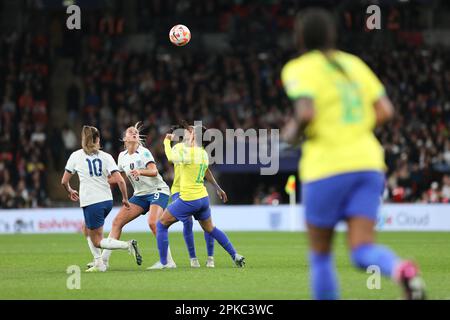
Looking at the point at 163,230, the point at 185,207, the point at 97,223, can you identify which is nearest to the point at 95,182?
the point at 97,223

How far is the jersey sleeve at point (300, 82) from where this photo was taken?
7.04 m

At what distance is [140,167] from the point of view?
15859 mm

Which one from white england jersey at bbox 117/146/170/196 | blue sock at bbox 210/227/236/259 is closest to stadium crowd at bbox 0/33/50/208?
white england jersey at bbox 117/146/170/196

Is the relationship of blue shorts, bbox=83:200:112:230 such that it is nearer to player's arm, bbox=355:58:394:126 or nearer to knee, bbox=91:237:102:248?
knee, bbox=91:237:102:248

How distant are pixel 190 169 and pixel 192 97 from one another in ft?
71.6

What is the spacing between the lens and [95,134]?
1470 centimetres

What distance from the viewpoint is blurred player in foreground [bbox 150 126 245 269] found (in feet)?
49.5

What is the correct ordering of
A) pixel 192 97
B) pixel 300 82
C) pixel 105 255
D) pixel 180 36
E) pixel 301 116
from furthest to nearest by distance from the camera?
pixel 192 97 → pixel 180 36 → pixel 105 255 → pixel 300 82 → pixel 301 116

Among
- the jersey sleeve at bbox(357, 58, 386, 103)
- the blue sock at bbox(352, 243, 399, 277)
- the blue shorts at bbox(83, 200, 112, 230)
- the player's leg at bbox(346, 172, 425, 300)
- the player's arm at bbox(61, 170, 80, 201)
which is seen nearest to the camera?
Answer: the blue sock at bbox(352, 243, 399, 277)

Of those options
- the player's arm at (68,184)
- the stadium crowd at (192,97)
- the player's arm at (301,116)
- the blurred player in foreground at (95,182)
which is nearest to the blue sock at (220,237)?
the blurred player in foreground at (95,182)

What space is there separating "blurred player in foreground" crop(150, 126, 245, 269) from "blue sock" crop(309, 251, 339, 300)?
7893 millimetres

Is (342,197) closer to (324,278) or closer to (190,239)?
(324,278)

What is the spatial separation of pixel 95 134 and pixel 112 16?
84.8 ft
